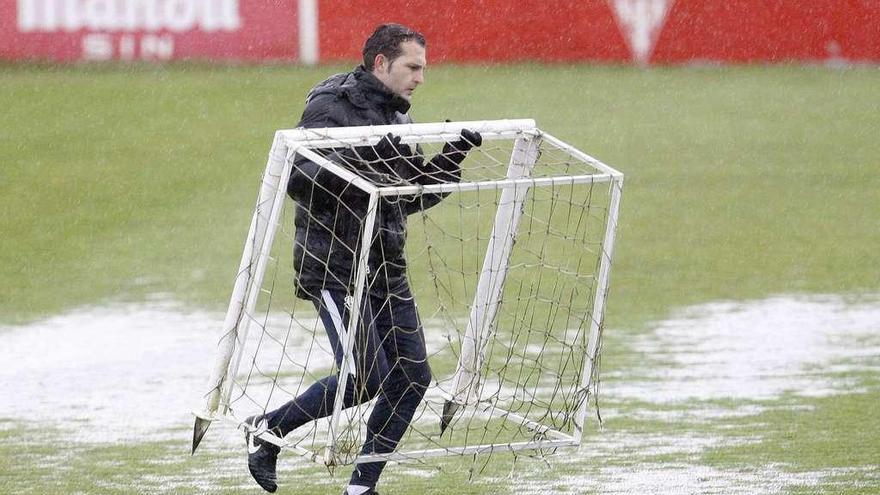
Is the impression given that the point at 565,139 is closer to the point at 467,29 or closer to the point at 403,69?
the point at 467,29

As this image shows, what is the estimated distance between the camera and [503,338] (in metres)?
11.1

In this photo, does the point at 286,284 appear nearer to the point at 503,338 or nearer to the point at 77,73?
the point at 503,338

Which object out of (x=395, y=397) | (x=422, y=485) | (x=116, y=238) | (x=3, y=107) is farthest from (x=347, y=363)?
(x=3, y=107)

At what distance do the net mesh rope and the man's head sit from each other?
1.02 ft

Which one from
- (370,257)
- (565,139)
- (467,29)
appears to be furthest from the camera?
(467,29)

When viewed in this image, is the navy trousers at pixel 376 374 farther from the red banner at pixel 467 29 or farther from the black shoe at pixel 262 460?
the red banner at pixel 467 29

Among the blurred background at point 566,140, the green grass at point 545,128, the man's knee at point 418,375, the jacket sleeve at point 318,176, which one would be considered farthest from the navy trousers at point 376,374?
the green grass at point 545,128

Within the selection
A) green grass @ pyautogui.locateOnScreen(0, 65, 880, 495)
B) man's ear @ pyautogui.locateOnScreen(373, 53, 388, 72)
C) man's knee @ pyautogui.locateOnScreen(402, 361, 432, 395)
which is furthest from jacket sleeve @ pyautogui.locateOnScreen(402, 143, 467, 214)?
green grass @ pyautogui.locateOnScreen(0, 65, 880, 495)

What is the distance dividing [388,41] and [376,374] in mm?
1334

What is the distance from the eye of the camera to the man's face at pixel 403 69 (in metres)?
6.50

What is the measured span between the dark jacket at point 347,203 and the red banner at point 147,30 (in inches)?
614

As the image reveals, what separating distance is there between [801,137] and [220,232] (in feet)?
27.4

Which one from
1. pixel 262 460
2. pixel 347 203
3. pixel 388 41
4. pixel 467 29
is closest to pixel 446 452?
pixel 262 460

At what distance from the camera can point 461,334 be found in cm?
816
